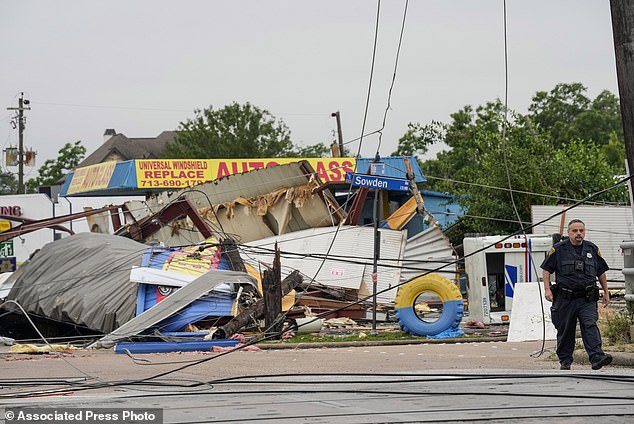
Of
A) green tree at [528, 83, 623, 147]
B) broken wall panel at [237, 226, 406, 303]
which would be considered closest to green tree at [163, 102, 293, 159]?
green tree at [528, 83, 623, 147]

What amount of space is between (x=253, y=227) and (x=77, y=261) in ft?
24.3

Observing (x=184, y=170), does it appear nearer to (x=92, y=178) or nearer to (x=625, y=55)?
(x=92, y=178)

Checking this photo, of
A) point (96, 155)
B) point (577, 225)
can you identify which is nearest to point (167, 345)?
point (577, 225)

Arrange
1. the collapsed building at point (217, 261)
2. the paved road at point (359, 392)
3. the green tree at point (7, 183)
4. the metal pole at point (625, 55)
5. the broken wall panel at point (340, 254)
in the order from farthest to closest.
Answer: the green tree at point (7, 183), the broken wall panel at point (340, 254), the collapsed building at point (217, 261), the metal pole at point (625, 55), the paved road at point (359, 392)

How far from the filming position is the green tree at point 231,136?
67.2 meters

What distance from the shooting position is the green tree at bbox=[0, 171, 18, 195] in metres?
107

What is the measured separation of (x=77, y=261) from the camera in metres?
22.6

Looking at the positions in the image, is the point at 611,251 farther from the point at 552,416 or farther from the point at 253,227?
the point at 552,416

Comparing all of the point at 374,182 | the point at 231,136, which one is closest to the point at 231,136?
the point at 231,136

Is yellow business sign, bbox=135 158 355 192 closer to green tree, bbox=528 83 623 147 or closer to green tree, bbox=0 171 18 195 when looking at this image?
green tree, bbox=528 83 623 147

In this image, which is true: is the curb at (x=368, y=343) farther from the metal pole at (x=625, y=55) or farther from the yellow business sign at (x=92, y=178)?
the yellow business sign at (x=92, y=178)

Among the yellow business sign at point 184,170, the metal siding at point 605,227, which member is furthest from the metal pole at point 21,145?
the metal siding at point 605,227

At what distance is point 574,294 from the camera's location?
10.5 meters

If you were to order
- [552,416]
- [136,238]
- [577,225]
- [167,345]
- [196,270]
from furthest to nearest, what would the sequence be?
[136,238]
[196,270]
[167,345]
[577,225]
[552,416]
